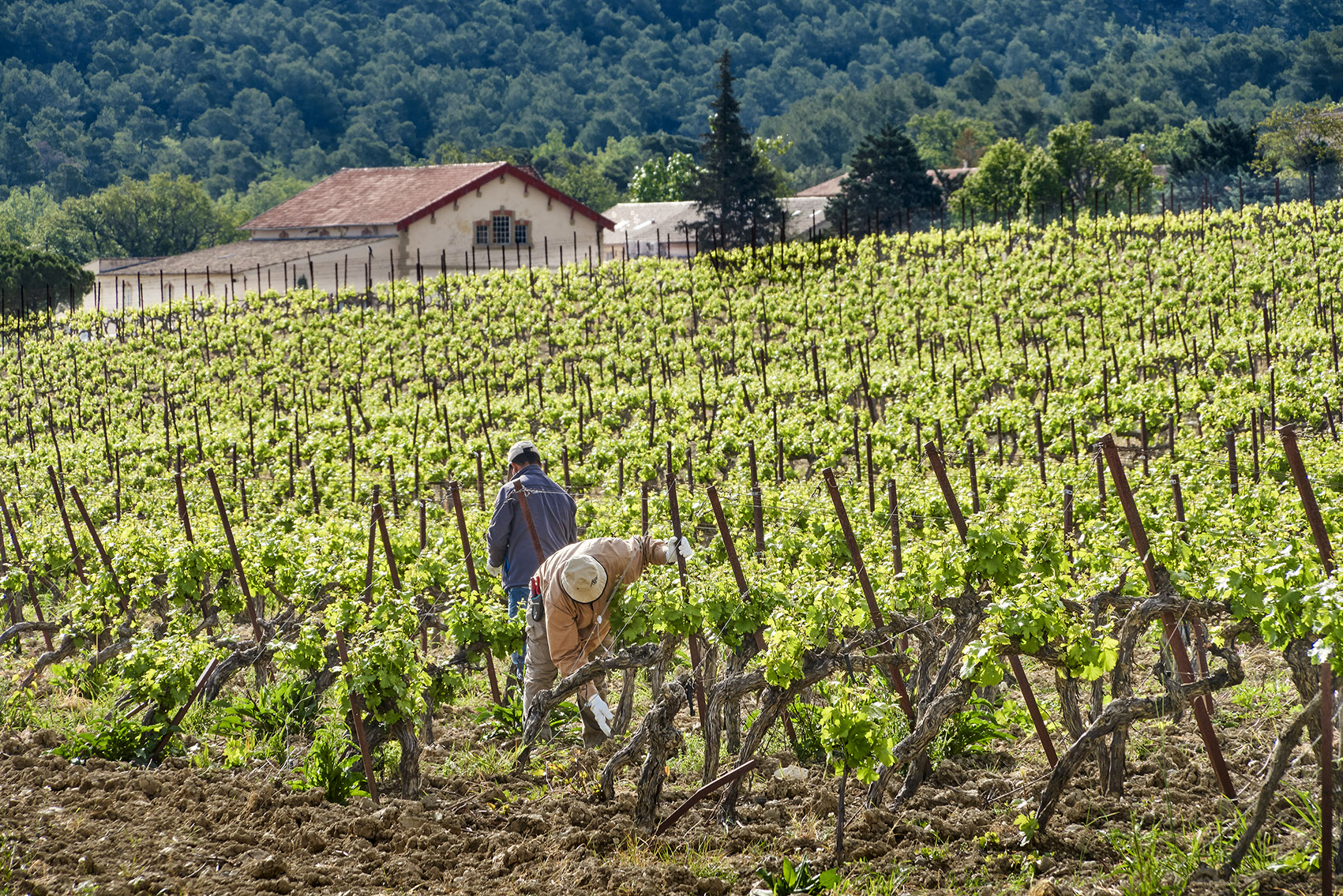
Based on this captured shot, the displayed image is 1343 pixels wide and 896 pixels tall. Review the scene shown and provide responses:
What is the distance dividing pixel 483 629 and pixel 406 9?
172 metres

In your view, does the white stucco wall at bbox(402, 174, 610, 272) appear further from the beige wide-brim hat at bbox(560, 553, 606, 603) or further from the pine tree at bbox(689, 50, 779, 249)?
the beige wide-brim hat at bbox(560, 553, 606, 603)

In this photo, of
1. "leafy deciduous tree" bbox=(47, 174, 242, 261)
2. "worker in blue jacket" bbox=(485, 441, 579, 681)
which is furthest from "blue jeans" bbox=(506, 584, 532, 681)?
"leafy deciduous tree" bbox=(47, 174, 242, 261)

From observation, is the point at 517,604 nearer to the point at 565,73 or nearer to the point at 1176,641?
the point at 1176,641

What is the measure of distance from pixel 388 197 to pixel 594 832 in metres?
42.7

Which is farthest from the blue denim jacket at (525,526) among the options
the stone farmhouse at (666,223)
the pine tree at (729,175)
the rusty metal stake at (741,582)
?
the stone farmhouse at (666,223)

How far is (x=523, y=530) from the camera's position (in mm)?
8398

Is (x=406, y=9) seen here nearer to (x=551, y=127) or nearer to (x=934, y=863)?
(x=551, y=127)

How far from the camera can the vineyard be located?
5504mm

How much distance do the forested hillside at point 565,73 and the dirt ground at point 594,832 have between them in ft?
275

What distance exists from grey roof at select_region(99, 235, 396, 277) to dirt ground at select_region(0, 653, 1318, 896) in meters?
35.3

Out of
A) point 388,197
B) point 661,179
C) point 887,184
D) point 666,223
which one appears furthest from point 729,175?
point 661,179

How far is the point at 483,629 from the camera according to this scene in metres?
7.83

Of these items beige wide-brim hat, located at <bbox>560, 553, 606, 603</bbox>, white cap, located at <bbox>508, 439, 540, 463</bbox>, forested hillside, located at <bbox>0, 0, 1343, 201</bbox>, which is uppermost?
forested hillside, located at <bbox>0, 0, 1343, 201</bbox>

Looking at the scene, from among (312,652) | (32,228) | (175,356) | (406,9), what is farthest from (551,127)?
(312,652)
